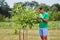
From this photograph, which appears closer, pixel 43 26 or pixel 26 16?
pixel 43 26

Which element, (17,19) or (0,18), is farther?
(0,18)

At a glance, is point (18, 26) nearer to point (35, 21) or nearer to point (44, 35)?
point (35, 21)

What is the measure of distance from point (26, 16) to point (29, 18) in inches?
6.6

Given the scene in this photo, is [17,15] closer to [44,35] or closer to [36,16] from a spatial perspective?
[36,16]

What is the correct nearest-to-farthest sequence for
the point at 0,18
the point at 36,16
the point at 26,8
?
the point at 36,16
the point at 26,8
the point at 0,18

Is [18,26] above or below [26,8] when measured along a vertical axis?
below

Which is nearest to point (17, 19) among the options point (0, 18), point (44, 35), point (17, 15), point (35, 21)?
point (17, 15)

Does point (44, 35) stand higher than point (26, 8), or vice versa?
point (26, 8)

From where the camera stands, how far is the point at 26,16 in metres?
12.2

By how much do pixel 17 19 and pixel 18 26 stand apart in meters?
0.35

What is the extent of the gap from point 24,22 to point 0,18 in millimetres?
40186

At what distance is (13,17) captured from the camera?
12570 millimetres

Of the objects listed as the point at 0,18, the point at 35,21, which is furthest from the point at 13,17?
the point at 0,18

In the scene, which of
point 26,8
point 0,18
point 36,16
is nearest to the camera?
point 36,16
